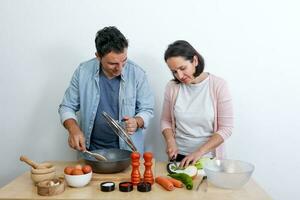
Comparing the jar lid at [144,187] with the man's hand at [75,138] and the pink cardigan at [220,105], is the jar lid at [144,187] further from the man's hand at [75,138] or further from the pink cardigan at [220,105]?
the pink cardigan at [220,105]

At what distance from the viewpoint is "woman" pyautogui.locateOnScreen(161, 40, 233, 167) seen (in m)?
2.00

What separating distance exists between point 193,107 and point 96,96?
0.60 meters

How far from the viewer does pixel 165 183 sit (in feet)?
5.15

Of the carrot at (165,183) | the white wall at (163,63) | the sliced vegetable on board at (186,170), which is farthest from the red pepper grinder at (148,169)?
the white wall at (163,63)

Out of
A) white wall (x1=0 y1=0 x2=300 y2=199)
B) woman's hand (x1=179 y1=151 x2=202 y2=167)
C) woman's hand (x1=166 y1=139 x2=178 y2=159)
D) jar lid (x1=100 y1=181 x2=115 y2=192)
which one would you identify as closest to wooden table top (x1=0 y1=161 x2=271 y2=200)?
jar lid (x1=100 y1=181 x2=115 y2=192)

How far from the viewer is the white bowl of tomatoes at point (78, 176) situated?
5.11ft

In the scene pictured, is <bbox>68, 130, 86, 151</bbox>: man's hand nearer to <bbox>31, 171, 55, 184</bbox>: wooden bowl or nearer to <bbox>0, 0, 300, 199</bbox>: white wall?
<bbox>31, 171, 55, 184</bbox>: wooden bowl

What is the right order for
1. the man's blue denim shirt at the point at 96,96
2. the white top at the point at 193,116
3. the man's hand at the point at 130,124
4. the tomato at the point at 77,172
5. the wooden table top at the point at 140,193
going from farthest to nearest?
1. the man's blue denim shirt at the point at 96,96
2. the white top at the point at 193,116
3. the man's hand at the point at 130,124
4. the tomato at the point at 77,172
5. the wooden table top at the point at 140,193

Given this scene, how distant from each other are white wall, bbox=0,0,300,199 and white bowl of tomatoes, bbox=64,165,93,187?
107cm

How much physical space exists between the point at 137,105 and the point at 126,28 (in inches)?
24.2

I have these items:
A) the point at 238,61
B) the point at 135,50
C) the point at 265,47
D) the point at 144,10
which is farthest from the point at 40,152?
the point at 265,47

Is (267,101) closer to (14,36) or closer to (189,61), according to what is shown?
(189,61)

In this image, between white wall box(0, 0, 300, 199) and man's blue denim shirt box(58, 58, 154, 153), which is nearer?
man's blue denim shirt box(58, 58, 154, 153)

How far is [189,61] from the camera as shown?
6.61ft
